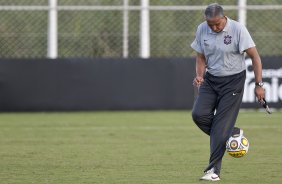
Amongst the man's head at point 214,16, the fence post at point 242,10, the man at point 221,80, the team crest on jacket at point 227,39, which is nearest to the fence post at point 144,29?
the fence post at point 242,10

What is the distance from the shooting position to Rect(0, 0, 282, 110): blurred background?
1981 cm

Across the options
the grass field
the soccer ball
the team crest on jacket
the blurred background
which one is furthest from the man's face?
the blurred background

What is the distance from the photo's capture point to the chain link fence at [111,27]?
20.4m

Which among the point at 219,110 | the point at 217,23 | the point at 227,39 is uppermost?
the point at 217,23

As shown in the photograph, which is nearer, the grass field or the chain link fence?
the grass field

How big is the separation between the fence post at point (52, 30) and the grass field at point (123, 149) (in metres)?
1.52

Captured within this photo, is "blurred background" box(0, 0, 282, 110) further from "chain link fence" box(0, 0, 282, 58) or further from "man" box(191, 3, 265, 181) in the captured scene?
"man" box(191, 3, 265, 181)

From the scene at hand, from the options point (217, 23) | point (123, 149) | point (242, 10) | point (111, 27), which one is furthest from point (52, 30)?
point (217, 23)

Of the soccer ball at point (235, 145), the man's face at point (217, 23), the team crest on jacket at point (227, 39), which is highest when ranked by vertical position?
the man's face at point (217, 23)

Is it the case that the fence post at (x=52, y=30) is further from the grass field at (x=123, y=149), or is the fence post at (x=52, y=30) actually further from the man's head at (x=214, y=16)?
the man's head at (x=214, y=16)

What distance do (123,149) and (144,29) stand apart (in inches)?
291

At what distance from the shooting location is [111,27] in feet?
68.3

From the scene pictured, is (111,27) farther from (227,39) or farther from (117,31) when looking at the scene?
(227,39)

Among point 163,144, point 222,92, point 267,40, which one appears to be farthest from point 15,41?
point 222,92
